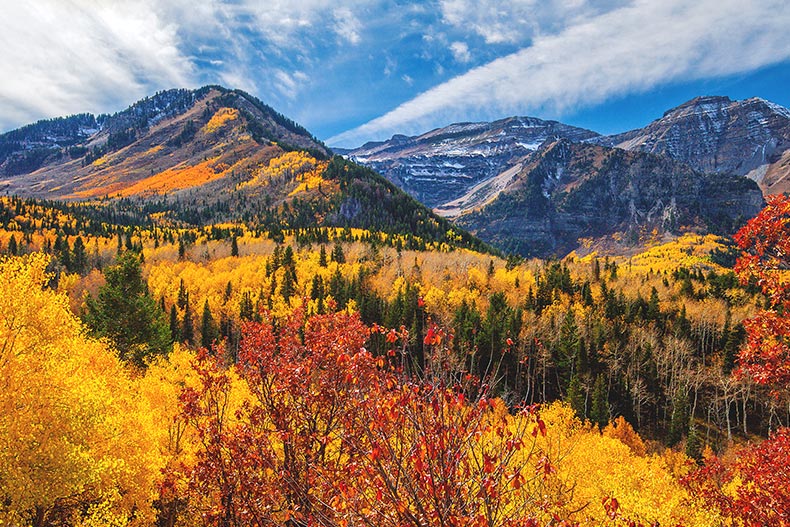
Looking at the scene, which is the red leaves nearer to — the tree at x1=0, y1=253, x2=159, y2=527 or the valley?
the valley

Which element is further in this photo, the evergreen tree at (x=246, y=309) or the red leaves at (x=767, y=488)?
the evergreen tree at (x=246, y=309)

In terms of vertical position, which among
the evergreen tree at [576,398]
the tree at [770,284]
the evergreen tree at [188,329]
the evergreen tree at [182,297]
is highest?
the tree at [770,284]

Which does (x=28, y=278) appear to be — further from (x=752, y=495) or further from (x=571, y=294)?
(x=571, y=294)

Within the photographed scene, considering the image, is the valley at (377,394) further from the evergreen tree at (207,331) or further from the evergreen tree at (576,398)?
the evergreen tree at (207,331)

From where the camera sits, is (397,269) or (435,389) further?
(397,269)

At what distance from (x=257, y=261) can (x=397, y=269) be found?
42.5 metres

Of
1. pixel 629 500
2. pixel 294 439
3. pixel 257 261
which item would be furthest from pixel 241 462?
pixel 257 261

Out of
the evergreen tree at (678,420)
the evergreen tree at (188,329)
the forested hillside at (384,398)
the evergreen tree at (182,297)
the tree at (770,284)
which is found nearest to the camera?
the forested hillside at (384,398)

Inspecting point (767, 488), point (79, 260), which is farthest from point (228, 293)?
point (767, 488)

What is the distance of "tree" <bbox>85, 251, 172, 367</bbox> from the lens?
41.2m

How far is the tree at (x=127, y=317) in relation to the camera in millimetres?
41188

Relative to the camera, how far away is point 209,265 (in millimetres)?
127312

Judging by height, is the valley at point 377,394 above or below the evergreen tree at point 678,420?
above

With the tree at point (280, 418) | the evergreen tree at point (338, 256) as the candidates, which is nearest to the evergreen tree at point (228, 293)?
the evergreen tree at point (338, 256)
